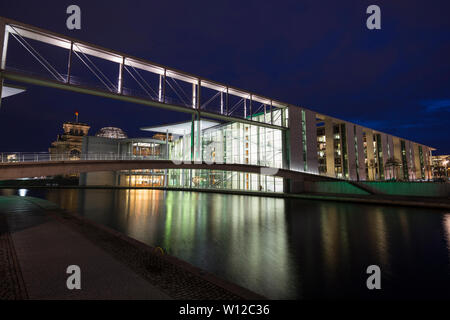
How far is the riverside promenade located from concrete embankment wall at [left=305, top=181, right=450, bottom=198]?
3004 centimetres

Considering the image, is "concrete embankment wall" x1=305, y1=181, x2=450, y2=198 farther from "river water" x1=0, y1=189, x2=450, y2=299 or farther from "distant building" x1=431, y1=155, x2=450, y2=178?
"distant building" x1=431, y1=155, x2=450, y2=178

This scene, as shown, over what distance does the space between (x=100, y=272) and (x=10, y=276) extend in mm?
1868

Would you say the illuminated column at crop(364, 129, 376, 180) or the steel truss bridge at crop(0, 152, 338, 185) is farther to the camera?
the illuminated column at crop(364, 129, 376, 180)

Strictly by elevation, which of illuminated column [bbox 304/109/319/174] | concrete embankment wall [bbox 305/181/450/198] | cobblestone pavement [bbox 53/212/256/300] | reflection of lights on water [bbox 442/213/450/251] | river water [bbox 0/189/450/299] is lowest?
river water [bbox 0/189/450/299]

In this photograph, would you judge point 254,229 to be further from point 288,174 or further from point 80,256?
point 288,174

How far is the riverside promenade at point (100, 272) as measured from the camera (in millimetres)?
4141

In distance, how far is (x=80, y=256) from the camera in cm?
625

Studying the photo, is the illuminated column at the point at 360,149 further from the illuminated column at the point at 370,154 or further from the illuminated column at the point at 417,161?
the illuminated column at the point at 417,161

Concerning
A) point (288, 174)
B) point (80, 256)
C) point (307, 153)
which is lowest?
point (80, 256)

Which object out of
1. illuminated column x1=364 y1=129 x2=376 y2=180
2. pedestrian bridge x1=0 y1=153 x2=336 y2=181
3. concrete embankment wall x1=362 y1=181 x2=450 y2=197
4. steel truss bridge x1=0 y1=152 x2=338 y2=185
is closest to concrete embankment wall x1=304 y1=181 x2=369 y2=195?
concrete embankment wall x1=362 y1=181 x2=450 y2=197

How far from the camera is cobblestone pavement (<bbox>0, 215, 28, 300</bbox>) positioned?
4.08 metres

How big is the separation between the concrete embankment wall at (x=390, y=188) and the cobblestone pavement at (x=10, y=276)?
33.3 metres
